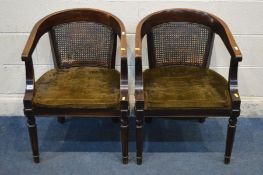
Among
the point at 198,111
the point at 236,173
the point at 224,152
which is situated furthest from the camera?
the point at 224,152

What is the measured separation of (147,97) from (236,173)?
68 cm

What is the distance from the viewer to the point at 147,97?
2070 millimetres

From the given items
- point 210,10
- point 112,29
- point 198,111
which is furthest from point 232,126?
point 112,29

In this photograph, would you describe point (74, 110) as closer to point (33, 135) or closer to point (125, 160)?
point (33, 135)

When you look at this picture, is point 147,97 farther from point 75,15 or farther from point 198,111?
point 75,15

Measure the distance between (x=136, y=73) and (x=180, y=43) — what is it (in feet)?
1.59

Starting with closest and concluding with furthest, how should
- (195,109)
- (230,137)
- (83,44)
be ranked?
(195,109)
(230,137)
(83,44)

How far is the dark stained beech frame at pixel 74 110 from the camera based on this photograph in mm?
2047

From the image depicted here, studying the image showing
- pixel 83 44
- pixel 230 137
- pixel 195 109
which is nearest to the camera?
pixel 195 109

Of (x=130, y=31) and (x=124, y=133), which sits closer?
(x=124, y=133)

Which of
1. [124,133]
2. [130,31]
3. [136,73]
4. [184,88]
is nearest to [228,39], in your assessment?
[184,88]

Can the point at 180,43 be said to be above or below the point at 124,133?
above

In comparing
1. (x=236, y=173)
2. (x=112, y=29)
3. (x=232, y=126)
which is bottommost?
(x=236, y=173)

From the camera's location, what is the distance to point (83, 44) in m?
2.40
